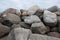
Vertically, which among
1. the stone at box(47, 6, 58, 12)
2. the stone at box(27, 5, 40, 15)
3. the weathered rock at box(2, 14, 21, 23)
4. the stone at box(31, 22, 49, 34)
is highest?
the stone at box(47, 6, 58, 12)

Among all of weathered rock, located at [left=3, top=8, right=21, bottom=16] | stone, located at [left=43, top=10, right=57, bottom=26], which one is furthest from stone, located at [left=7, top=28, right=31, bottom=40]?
weathered rock, located at [left=3, top=8, right=21, bottom=16]

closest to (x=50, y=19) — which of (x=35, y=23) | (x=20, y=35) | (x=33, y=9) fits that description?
(x=35, y=23)

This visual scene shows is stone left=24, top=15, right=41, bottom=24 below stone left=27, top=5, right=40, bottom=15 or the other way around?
below

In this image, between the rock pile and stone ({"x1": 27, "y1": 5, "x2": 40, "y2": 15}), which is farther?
stone ({"x1": 27, "y1": 5, "x2": 40, "y2": 15})

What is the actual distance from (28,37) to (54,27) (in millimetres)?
518

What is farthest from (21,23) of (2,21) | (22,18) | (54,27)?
(54,27)

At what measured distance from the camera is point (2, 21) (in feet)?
5.29

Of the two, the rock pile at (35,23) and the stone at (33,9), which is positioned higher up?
the stone at (33,9)

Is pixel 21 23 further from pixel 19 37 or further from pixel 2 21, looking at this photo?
pixel 19 37

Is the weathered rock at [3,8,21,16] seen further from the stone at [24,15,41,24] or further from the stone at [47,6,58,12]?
the stone at [47,6,58,12]

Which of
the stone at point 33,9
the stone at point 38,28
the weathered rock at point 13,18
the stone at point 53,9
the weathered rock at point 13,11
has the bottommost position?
the stone at point 38,28

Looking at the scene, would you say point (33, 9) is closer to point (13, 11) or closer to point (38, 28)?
point (13, 11)

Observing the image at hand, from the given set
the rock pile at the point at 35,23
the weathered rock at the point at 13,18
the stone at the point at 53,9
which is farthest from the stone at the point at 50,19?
the weathered rock at the point at 13,18

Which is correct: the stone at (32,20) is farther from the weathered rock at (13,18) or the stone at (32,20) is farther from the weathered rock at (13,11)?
the weathered rock at (13,11)
